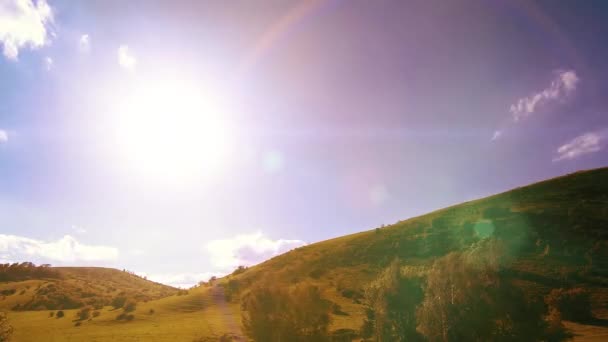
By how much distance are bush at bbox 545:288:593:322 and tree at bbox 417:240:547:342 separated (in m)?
13.3

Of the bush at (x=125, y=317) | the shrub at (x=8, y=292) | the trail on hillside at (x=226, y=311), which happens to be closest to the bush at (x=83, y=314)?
the bush at (x=125, y=317)

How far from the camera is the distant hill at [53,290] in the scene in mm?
55844

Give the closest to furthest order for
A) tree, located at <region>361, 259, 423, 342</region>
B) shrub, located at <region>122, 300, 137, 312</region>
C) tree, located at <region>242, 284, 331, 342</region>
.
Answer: tree, located at <region>361, 259, 423, 342</region> < tree, located at <region>242, 284, 331, 342</region> < shrub, located at <region>122, 300, 137, 312</region>

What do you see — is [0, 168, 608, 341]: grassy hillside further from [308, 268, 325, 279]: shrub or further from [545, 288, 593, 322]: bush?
[545, 288, 593, 322]: bush

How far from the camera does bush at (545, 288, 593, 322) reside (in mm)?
24777

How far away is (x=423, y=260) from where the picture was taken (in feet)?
141

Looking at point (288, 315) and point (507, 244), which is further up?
point (507, 244)

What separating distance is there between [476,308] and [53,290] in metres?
74.6

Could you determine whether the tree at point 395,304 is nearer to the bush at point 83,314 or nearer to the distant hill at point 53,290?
the bush at point 83,314

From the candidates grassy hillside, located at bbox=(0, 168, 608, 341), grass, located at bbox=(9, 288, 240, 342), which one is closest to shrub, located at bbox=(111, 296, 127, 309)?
grass, located at bbox=(9, 288, 240, 342)

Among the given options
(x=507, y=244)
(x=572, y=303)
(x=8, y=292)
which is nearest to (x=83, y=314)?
(x=8, y=292)

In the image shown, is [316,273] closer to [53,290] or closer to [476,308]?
[476,308]

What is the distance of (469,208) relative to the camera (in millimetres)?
57562

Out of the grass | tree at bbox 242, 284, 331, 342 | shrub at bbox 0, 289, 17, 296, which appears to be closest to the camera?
tree at bbox 242, 284, 331, 342
